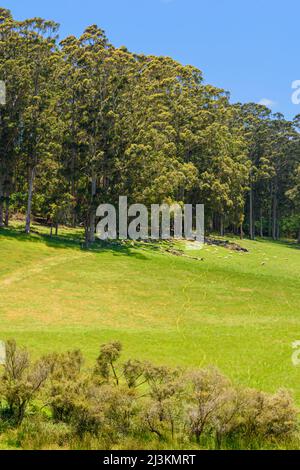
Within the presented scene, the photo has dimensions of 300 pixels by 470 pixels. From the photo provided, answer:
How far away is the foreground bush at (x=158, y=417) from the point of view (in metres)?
15.0

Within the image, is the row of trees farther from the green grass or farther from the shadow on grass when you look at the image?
the green grass

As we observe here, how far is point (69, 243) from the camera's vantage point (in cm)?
5484

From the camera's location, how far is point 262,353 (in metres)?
25.3

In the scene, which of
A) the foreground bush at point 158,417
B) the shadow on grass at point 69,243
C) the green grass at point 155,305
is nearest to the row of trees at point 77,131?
the shadow on grass at point 69,243

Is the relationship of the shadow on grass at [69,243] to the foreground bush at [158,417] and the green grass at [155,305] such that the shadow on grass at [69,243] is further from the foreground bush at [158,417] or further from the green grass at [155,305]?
the foreground bush at [158,417]

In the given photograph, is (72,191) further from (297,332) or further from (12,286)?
(297,332)

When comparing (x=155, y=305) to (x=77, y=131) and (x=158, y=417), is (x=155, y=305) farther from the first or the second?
(x=77, y=131)

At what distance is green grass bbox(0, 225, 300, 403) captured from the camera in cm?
2455

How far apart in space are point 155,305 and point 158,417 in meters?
19.9

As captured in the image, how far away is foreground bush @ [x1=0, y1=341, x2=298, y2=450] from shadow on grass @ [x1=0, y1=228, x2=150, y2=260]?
3515 cm

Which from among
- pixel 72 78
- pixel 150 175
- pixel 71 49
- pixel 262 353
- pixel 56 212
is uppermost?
pixel 71 49

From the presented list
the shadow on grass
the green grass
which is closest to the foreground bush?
the green grass
